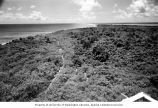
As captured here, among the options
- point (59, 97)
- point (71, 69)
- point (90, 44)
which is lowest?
point (59, 97)

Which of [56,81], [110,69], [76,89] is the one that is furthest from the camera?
[110,69]

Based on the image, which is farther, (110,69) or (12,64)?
(12,64)

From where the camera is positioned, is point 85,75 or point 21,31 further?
point 21,31

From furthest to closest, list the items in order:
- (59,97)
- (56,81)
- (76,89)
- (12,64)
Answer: (12,64), (56,81), (76,89), (59,97)

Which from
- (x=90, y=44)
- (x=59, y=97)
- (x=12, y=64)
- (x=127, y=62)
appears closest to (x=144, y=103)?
(x=59, y=97)

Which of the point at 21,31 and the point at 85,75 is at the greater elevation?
the point at 21,31

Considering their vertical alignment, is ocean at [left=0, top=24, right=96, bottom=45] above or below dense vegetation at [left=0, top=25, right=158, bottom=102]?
above

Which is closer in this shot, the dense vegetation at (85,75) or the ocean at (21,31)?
the dense vegetation at (85,75)

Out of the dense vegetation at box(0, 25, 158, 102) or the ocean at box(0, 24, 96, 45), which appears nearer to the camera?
the dense vegetation at box(0, 25, 158, 102)

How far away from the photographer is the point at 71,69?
7.90 meters

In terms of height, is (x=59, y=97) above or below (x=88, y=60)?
below

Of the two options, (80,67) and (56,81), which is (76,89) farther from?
(80,67)

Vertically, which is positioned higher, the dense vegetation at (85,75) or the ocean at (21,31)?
the ocean at (21,31)

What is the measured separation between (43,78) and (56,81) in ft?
2.90
